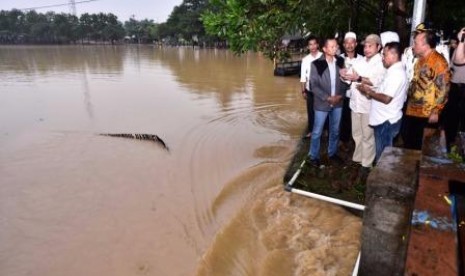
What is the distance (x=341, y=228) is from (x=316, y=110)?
1.70 meters

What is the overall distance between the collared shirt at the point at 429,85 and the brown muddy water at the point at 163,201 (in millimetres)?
1381

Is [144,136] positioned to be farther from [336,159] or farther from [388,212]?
[388,212]

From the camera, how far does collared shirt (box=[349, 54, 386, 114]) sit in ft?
14.2

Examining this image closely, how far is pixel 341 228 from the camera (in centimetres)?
384

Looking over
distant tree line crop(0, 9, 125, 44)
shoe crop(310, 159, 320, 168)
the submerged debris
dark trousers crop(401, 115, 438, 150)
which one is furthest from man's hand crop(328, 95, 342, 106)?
distant tree line crop(0, 9, 125, 44)

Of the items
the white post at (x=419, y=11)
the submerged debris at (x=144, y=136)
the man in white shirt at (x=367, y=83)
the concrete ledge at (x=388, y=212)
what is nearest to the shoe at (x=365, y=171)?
the man in white shirt at (x=367, y=83)

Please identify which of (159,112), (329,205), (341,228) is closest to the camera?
(341,228)

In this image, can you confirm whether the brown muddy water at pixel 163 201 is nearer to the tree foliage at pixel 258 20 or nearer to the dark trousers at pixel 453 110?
the dark trousers at pixel 453 110

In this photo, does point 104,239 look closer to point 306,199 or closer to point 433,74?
point 306,199

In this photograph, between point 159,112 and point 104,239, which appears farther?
point 159,112

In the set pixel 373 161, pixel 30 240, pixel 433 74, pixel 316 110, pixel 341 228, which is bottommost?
pixel 30 240

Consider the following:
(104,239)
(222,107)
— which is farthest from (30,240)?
(222,107)

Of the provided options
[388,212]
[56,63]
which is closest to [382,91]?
[388,212]

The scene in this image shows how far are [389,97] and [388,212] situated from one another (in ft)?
6.10
